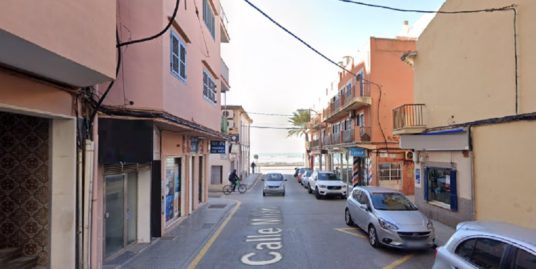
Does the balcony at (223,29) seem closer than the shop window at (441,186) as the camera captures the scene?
No

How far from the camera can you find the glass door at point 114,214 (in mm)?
8633

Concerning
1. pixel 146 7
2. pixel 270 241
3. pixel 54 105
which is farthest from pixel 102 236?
pixel 146 7

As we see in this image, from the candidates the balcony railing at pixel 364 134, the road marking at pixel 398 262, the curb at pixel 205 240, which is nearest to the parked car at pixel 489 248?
the road marking at pixel 398 262

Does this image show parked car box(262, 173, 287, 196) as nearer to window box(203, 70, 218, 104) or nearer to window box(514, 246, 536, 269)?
window box(203, 70, 218, 104)

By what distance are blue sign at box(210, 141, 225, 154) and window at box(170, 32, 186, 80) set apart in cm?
841

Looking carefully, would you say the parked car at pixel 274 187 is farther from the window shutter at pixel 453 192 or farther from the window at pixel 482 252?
the window at pixel 482 252

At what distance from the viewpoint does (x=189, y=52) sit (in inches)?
486

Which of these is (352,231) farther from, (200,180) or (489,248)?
(200,180)

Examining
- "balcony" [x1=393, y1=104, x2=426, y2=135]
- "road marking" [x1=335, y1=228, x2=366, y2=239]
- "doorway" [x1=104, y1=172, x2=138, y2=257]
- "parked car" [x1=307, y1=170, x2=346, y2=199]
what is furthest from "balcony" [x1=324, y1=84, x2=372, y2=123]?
"doorway" [x1=104, y1=172, x2=138, y2=257]

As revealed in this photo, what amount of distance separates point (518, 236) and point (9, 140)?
7.93m

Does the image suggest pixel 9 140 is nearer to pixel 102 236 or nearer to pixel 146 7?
pixel 102 236

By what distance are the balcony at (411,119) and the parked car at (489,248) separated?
31.4 ft

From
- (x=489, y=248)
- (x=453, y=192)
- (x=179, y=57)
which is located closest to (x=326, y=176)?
(x=453, y=192)

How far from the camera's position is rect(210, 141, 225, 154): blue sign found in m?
19.6
